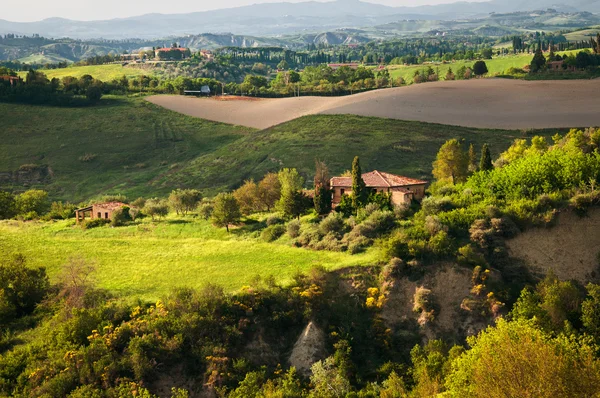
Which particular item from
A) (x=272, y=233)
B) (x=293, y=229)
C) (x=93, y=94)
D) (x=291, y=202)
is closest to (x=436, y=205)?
(x=293, y=229)

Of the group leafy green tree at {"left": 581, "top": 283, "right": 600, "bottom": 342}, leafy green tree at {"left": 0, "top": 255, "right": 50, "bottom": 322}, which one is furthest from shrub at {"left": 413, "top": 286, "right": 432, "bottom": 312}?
leafy green tree at {"left": 0, "top": 255, "right": 50, "bottom": 322}

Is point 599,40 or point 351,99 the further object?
point 599,40

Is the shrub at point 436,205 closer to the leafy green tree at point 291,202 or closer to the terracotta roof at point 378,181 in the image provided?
the terracotta roof at point 378,181

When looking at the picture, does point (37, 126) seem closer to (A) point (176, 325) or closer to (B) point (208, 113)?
(B) point (208, 113)

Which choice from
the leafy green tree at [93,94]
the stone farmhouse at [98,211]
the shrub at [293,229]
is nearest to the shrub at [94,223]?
the stone farmhouse at [98,211]

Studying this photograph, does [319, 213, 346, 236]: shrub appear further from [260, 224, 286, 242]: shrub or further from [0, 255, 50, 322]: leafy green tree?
[0, 255, 50, 322]: leafy green tree

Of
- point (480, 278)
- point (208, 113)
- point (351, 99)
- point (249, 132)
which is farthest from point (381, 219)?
point (208, 113)

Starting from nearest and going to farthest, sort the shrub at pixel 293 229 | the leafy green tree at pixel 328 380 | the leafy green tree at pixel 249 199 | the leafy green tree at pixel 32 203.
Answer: the leafy green tree at pixel 328 380 → the shrub at pixel 293 229 → the leafy green tree at pixel 249 199 → the leafy green tree at pixel 32 203
